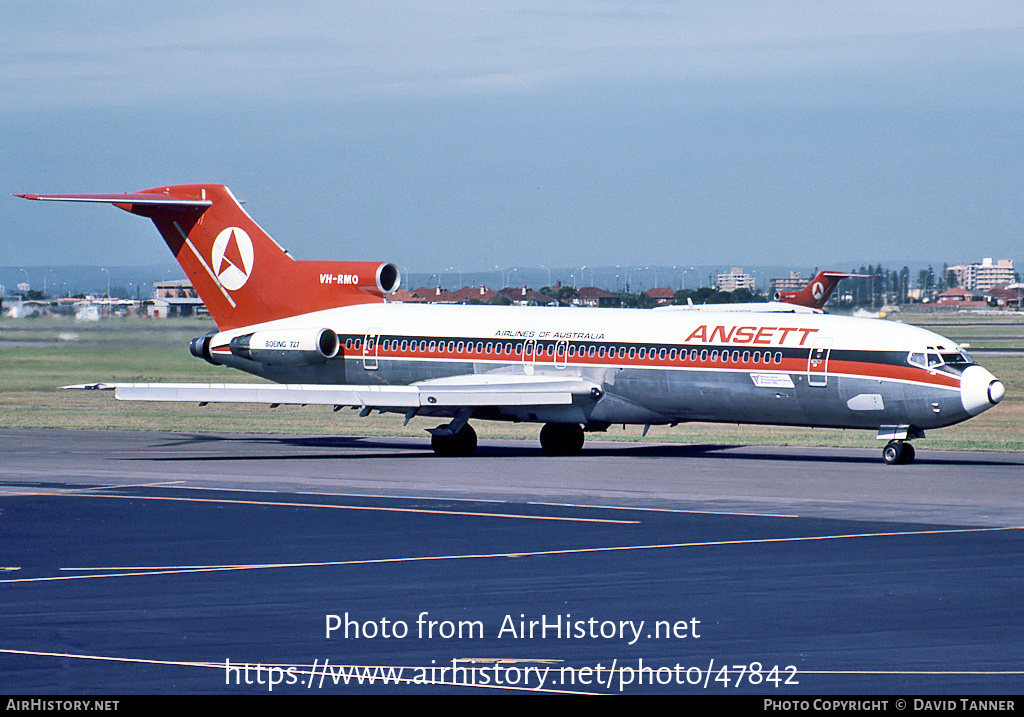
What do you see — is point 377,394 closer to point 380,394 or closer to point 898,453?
point 380,394

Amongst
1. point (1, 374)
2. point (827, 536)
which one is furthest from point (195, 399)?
point (1, 374)

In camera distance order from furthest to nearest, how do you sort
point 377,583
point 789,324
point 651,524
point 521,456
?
point 521,456 → point 789,324 → point 651,524 → point 377,583

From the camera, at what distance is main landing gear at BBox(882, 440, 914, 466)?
37688mm

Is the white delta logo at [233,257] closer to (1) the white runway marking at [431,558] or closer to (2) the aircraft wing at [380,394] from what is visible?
(2) the aircraft wing at [380,394]

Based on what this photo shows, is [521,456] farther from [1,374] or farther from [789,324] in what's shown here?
[1,374]

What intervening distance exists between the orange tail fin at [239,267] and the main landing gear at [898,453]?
671 inches

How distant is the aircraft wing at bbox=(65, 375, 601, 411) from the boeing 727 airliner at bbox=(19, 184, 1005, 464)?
0.05 meters

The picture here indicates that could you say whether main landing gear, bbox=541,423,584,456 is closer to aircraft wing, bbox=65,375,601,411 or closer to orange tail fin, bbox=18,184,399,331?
aircraft wing, bbox=65,375,601,411

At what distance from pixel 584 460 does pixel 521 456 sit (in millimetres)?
2333

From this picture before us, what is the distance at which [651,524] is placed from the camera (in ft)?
87.1

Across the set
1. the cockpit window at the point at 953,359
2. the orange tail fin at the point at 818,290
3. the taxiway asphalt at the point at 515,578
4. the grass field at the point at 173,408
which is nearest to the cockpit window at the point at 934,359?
the cockpit window at the point at 953,359

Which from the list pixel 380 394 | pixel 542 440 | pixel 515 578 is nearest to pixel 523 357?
pixel 542 440


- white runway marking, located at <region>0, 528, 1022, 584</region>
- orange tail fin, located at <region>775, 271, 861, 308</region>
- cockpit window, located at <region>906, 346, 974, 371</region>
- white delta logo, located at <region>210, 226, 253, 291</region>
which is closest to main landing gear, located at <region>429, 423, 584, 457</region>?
white delta logo, located at <region>210, 226, 253, 291</region>

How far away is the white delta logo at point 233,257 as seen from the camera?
155 ft
